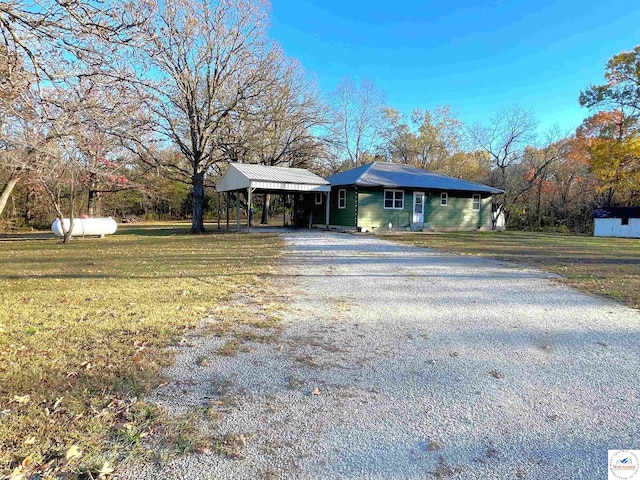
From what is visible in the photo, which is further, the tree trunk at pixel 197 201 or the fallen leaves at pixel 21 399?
the tree trunk at pixel 197 201

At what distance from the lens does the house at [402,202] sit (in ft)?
63.9

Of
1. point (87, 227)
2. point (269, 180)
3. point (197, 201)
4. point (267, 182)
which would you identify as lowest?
point (87, 227)

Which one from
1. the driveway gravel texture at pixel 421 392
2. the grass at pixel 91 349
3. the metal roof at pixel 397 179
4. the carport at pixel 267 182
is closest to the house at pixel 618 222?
the metal roof at pixel 397 179

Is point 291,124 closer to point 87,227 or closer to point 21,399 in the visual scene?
point 87,227

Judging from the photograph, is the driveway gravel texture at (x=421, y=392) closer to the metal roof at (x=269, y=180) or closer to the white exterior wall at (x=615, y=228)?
the metal roof at (x=269, y=180)

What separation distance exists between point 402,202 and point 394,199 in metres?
0.53

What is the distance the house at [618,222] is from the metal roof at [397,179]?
7.27m

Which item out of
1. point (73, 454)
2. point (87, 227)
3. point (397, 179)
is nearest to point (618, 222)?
point (397, 179)

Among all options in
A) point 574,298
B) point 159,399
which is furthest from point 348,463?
point 574,298

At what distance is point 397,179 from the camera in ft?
67.5

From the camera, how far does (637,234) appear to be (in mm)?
22359

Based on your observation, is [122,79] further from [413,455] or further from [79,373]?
[413,455]

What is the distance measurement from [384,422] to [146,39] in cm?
458

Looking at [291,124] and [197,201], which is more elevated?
[291,124]
